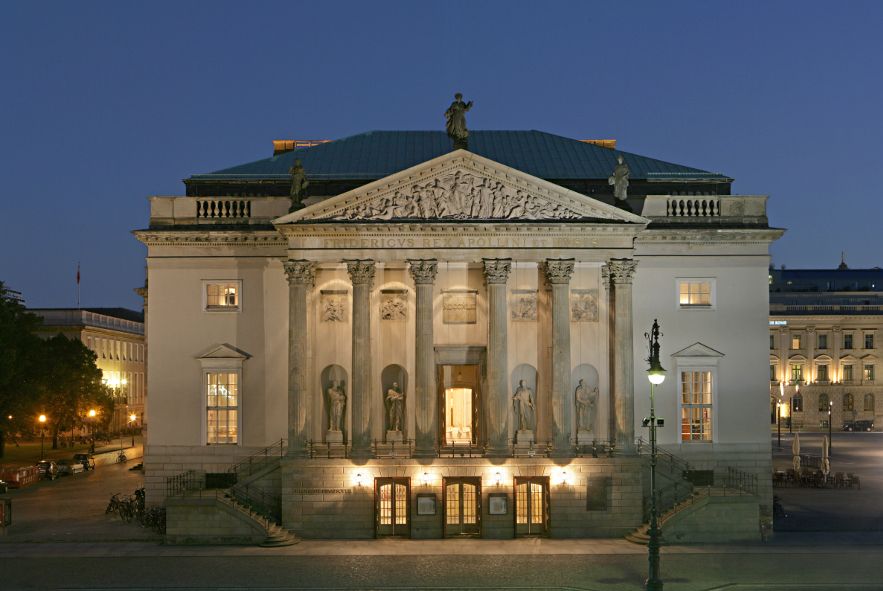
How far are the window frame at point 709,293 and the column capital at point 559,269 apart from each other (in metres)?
6.32

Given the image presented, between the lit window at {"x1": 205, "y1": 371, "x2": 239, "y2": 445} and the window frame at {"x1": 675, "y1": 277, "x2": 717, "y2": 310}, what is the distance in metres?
20.4

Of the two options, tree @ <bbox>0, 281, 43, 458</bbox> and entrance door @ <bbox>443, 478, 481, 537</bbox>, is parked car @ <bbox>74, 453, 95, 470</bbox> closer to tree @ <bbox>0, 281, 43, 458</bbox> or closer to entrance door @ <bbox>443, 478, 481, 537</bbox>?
tree @ <bbox>0, 281, 43, 458</bbox>

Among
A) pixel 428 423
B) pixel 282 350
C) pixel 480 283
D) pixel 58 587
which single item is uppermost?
pixel 480 283

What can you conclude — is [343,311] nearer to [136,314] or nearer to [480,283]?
[480,283]

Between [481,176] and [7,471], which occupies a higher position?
[481,176]

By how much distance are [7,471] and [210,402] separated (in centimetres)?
2291

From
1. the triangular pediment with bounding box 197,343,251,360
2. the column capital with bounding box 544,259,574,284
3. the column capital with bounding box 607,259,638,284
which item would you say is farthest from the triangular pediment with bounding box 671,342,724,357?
the triangular pediment with bounding box 197,343,251,360

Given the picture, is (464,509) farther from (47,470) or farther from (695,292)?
(47,470)

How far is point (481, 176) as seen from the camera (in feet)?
144

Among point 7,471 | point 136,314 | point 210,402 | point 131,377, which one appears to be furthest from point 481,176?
point 136,314

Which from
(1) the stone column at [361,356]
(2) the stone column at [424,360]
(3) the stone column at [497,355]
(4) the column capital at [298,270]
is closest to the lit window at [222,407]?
(4) the column capital at [298,270]

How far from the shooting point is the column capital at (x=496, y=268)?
144ft

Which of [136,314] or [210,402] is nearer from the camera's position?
[210,402]

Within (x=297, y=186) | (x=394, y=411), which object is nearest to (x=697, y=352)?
(x=394, y=411)
